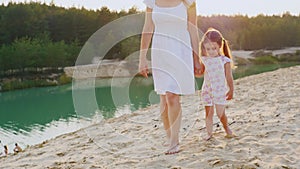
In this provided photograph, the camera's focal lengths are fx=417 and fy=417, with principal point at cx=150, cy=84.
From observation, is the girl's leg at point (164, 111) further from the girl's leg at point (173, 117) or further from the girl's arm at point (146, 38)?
the girl's arm at point (146, 38)

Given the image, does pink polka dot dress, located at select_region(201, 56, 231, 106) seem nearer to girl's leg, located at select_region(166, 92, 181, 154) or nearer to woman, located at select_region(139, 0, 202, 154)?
woman, located at select_region(139, 0, 202, 154)

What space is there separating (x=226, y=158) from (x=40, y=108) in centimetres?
1804

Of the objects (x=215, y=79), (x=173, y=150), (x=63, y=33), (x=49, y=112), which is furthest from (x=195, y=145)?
(x=63, y=33)

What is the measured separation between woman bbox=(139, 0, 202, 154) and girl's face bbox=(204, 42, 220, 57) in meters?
0.26

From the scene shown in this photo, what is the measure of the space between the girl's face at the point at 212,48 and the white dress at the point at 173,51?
35cm

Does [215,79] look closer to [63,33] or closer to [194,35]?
[194,35]

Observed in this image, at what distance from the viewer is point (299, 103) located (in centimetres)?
465

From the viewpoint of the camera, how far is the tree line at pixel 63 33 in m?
33.2

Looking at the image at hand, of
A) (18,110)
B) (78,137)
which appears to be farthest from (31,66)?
(78,137)

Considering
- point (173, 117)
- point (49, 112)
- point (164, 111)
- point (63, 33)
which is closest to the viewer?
point (173, 117)

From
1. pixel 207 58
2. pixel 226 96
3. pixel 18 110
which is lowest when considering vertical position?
pixel 18 110

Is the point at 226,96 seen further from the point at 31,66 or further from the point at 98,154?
the point at 31,66

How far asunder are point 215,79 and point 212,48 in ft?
0.79

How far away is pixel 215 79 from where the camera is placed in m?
3.24
